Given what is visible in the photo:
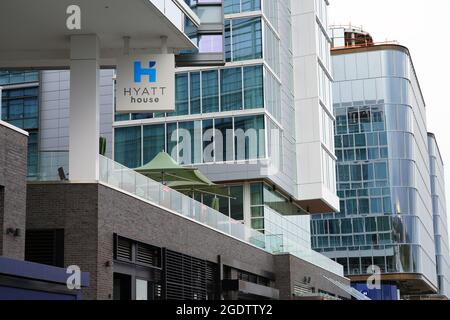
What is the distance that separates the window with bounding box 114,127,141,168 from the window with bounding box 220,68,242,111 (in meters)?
5.67

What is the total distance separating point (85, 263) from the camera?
2369cm

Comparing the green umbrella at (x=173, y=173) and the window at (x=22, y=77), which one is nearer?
the green umbrella at (x=173, y=173)

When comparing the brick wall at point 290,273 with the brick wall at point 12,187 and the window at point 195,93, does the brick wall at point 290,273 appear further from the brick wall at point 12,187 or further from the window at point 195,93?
the brick wall at point 12,187

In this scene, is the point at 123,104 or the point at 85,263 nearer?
the point at 85,263

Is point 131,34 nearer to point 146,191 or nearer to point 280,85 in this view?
point 146,191

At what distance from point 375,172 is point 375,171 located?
118 millimetres

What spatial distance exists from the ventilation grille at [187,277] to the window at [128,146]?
18.0 m

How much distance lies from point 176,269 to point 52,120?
27.0 metres

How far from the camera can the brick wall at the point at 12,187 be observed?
65.0 feet

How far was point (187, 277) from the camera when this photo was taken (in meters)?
31.1

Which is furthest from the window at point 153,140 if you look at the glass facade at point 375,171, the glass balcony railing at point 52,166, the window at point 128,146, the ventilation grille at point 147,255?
the glass facade at point 375,171
